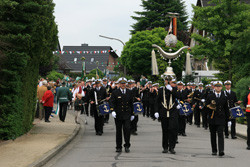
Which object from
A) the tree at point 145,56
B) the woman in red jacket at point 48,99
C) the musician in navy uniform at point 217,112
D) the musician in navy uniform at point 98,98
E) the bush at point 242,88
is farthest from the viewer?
the tree at point 145,56

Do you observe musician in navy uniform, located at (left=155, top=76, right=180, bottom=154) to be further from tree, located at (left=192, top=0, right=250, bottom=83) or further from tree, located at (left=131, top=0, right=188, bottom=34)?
tree, located at (left=131, top=0, right=188, bottom=34)

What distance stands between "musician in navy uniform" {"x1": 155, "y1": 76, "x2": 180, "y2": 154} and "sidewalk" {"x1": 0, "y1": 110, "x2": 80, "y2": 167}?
9.17ft

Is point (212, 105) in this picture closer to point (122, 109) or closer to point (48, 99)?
point (122, 109)

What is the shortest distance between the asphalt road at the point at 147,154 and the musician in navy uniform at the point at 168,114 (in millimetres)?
335

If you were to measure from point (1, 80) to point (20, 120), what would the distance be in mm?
1655

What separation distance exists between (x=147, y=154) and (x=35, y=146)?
3125mm

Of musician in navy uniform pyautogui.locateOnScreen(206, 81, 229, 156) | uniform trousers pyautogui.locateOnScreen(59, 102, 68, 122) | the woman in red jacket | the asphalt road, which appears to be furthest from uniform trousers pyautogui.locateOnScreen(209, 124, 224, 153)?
uniform trousers pyautogui.locateOnScreen(59, 102, 68, 122)

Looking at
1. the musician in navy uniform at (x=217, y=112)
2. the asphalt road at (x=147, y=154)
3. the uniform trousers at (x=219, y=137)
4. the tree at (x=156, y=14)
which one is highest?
the tree at (x=156, y=14)

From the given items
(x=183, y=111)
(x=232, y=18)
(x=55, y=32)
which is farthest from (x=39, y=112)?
(x=232, y=18)

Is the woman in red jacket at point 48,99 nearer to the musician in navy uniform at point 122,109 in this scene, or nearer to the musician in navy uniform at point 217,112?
the musician in navy uniform at point 122,109

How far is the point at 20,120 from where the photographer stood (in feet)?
46.1

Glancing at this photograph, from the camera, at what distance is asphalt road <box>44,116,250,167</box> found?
10.0 meters

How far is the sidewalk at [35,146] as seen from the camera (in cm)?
983

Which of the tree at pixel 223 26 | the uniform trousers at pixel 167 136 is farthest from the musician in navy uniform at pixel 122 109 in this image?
the tree at pixel 223 26
